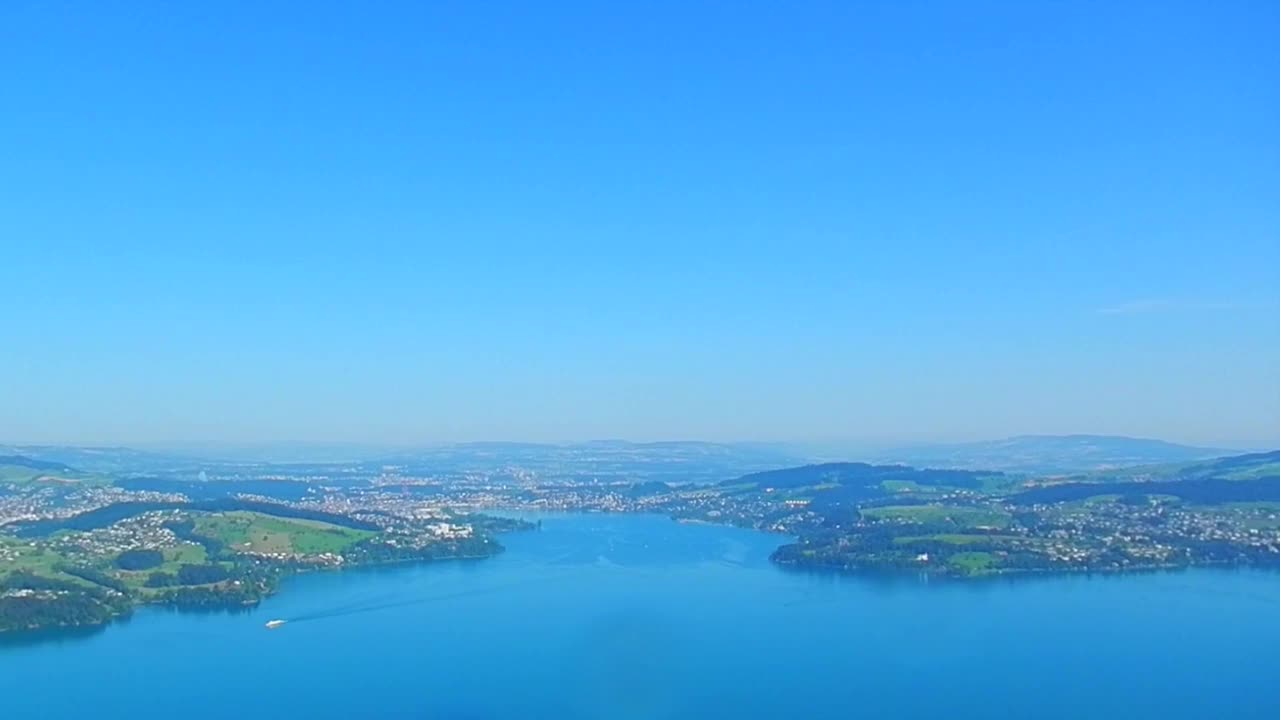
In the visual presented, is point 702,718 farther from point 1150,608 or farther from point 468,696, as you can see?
point 1150,608

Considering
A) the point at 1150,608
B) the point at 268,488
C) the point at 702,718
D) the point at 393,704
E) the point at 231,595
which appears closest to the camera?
the point at 702,718

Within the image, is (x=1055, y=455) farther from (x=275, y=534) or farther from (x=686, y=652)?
(x=686, y=652)

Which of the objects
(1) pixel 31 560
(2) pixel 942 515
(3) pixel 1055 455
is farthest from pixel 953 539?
(3) pixel 1055 455

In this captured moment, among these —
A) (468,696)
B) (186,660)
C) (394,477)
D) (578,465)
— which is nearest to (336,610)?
(186,660)

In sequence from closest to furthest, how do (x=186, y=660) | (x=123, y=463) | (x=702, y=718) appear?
1. (x=702, y=718)
2. (x=186, y=660)
3. (x=123, y=463)

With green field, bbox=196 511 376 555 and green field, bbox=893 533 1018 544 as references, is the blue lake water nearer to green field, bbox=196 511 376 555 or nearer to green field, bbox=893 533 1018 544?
green field, bbox=196 511 376 555
